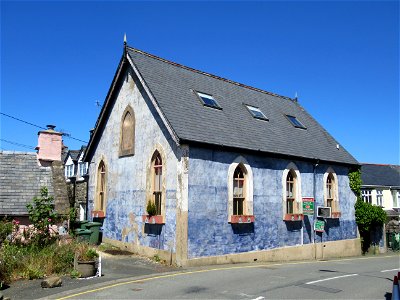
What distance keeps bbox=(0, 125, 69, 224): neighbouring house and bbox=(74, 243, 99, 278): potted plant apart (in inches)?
129

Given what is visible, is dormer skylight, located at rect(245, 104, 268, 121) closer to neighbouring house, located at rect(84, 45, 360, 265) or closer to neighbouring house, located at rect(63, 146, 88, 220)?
neighbouring house, located at rect(84, 45, 360, 265)

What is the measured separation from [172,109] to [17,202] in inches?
285

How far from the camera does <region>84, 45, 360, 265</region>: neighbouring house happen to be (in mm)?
15910

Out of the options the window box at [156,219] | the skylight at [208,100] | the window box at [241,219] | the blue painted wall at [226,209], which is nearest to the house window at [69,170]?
the skylight at [208,100]

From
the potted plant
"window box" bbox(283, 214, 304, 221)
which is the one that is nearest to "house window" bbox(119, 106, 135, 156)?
the potted plant

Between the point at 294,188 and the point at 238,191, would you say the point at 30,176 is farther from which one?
the point at 294,188

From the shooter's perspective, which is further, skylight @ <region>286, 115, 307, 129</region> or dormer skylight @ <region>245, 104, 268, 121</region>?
skylight @ <region>286, 115, 307, 129</region>

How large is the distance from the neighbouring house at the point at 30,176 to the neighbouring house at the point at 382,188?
25.3 m

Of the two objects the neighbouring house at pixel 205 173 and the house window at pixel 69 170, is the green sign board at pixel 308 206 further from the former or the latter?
the house window at pixel 69 170

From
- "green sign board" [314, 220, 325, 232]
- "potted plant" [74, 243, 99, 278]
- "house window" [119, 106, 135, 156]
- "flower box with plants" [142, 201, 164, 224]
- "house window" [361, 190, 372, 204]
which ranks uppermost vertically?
"house window" [119, 106, 135, 156]

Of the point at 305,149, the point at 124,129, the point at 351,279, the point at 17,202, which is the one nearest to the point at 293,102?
the point at 305,149

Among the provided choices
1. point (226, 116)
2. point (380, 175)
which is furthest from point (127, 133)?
point (380, 175)

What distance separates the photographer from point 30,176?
54.3 ft

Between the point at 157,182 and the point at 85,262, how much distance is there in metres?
5.65
